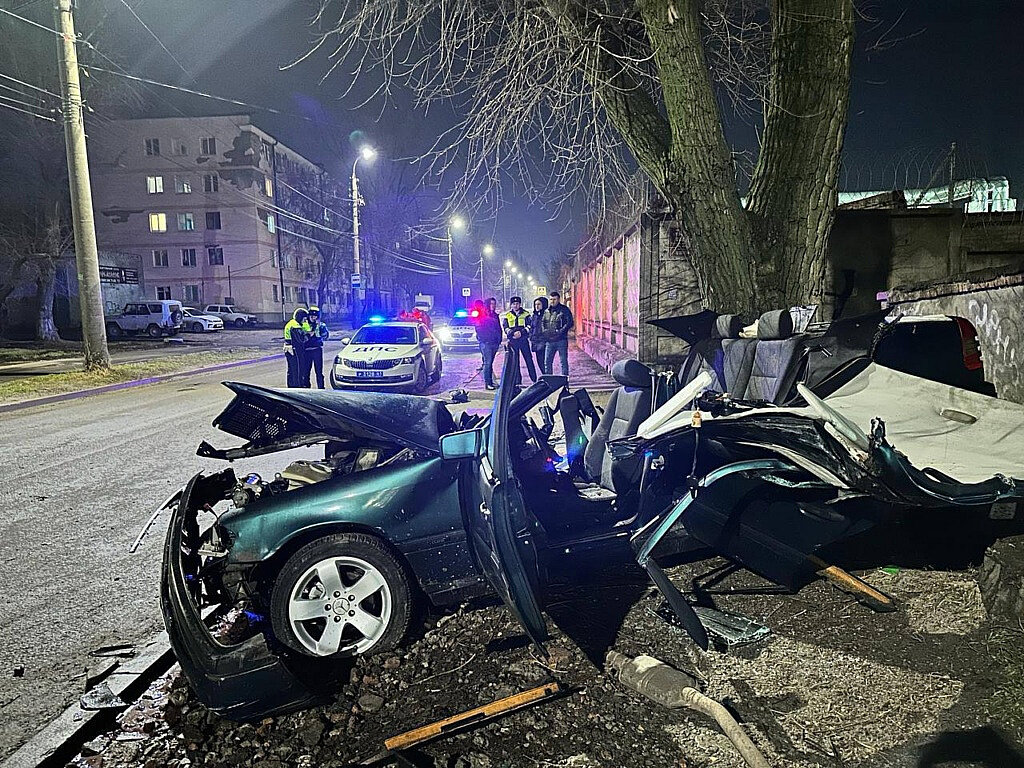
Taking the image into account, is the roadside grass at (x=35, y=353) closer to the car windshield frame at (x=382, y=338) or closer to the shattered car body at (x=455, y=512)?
the car windshield frame at (x=382, y=338)

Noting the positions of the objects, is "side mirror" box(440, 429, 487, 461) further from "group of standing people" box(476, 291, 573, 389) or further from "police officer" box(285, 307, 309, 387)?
"group of standing people" box(476, 291, 573, 389)

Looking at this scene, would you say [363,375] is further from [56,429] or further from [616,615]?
[616,615]

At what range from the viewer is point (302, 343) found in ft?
37.7

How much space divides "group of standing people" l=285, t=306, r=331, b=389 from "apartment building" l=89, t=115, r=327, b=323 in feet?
131

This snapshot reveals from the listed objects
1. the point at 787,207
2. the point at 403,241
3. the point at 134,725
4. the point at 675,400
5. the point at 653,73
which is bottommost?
the point at 134,725

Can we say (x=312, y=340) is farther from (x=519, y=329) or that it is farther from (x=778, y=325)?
(x=778, y=325)

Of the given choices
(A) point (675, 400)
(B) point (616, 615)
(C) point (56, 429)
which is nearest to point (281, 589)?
(B) point (616, 615)

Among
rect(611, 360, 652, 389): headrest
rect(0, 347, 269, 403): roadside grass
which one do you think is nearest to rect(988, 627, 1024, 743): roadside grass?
rect(611, 360, 652, 389): headrest

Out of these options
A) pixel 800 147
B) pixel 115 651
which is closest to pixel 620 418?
pixel 800 147

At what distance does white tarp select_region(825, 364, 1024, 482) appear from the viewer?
3.30 m

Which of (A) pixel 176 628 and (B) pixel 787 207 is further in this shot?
(B) pixel 787 207

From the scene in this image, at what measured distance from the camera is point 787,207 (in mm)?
5828

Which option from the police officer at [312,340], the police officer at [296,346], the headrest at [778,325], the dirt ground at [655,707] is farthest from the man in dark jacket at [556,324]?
the dirt ground at [655,707]

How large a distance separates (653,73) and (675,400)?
4940mm
